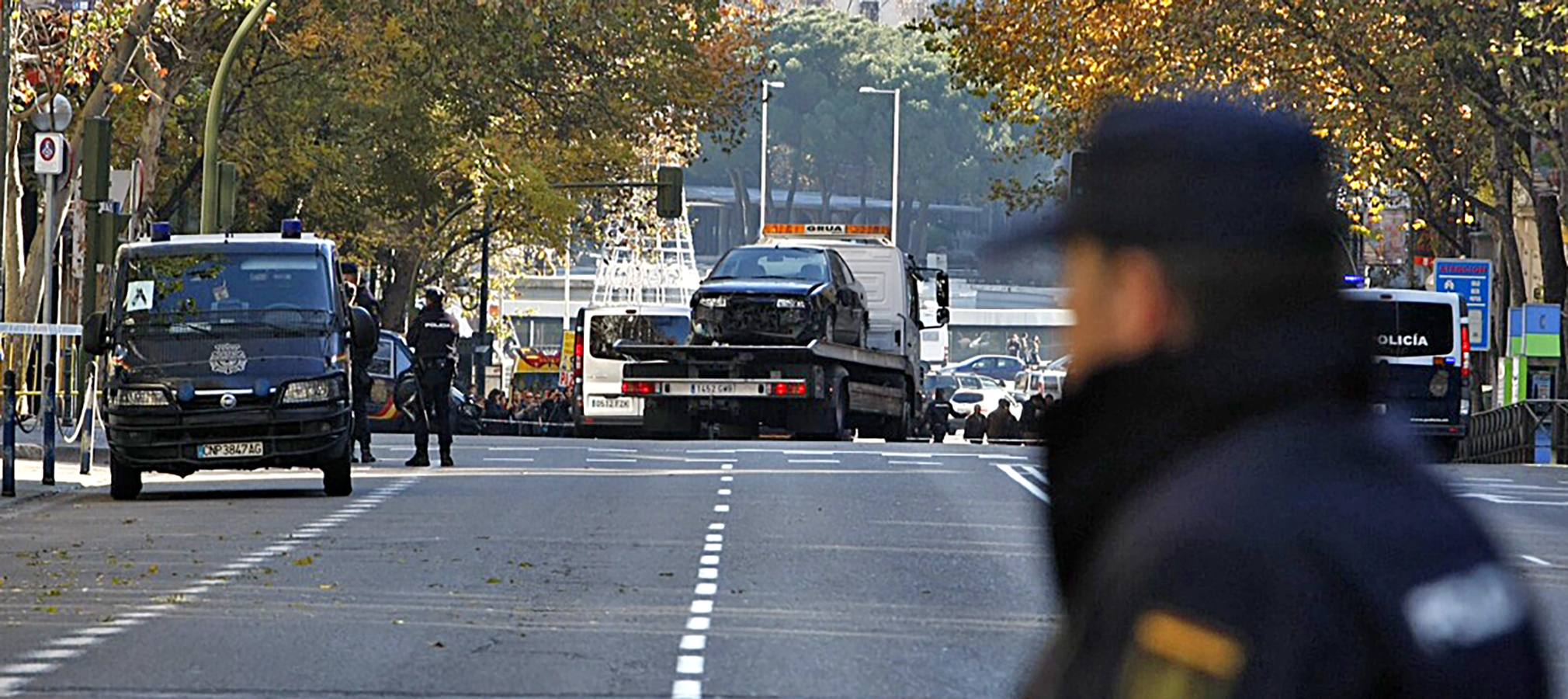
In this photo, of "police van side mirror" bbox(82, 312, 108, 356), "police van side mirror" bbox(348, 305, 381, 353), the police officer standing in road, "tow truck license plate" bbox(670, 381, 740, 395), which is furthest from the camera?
"tow truck license plate" bbox(670, 381, 740, 395)

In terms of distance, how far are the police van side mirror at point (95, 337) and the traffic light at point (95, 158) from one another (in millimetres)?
3807

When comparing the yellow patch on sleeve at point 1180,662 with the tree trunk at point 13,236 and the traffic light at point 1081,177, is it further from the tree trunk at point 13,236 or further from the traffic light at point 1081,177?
the tree trunk at point 13,236

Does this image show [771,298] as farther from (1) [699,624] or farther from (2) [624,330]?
(1) [699,624]

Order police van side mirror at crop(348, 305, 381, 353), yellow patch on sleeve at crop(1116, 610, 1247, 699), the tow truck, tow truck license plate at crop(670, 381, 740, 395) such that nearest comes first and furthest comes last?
yellow patch on sleeve at crop(1116, 610, 1247, 699) → police van side mirror at crop(348, 305, 381, 353) → the tow truck → tow truck license plate at crop(670, 381, 740, 395)

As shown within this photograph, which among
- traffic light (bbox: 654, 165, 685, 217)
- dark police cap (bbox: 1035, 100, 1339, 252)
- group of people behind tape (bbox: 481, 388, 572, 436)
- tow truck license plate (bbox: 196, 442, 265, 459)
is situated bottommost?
group of people behind tape (bbox: 481, 388, 572, 436)

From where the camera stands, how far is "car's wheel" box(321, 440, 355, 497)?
22.0 m

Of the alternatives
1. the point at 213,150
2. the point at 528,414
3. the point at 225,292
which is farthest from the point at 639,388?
the point at 528,414

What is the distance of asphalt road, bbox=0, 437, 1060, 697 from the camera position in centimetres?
1057

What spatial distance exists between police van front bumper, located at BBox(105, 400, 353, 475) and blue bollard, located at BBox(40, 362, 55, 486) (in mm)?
1375

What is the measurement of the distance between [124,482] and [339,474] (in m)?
1.54

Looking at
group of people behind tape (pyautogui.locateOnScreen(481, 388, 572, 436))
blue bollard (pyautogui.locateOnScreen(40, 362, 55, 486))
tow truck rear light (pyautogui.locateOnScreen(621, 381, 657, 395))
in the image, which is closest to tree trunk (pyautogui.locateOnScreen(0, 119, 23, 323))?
tow truck rear light (pyautogui.locateOnScreen(621, 381, 657, 395))

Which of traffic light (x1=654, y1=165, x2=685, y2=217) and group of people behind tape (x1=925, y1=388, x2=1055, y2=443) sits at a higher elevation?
traffic light (x1=654, y1=165, x2=685, y2=217)

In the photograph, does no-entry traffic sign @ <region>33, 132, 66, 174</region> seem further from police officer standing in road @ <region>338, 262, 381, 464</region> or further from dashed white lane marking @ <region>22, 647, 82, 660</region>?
dashed white lane marking @ <region>22, 647, 82, 660</region>

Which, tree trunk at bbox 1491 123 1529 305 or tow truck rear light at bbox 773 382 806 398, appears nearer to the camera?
tow truck rear light at bbox 773 382 806 398
